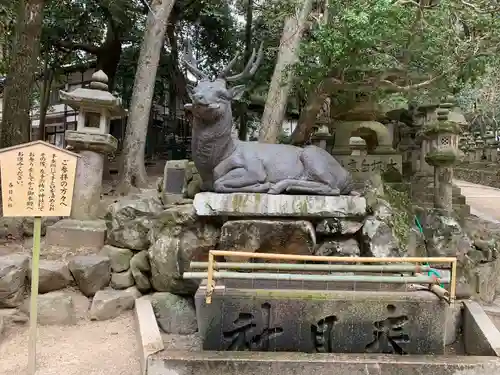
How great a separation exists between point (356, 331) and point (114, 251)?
11.1 ft

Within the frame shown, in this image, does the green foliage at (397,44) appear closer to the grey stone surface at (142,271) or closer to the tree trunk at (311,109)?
the tree trunk at (311,109)

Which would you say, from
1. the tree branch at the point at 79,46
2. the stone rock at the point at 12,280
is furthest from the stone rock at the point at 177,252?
the tree branch at the point at 79,46

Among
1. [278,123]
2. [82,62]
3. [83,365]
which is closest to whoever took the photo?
[83,365]

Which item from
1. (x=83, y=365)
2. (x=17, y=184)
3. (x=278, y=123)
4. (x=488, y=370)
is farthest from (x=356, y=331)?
(x=278, y=123)

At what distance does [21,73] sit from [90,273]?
4.56 m

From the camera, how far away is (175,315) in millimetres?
5375

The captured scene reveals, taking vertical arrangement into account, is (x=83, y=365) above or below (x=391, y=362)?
below

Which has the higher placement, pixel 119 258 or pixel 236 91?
pixel 236 91

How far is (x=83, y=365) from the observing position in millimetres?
4281

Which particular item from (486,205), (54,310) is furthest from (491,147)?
(54,310)

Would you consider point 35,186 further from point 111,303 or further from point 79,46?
point 79,46

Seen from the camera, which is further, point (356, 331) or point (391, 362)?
point (356, 331)

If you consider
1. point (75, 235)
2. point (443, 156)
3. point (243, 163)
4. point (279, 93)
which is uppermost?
point (279, 93)

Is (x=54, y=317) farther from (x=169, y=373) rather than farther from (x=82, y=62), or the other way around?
(x=82, y=62)
